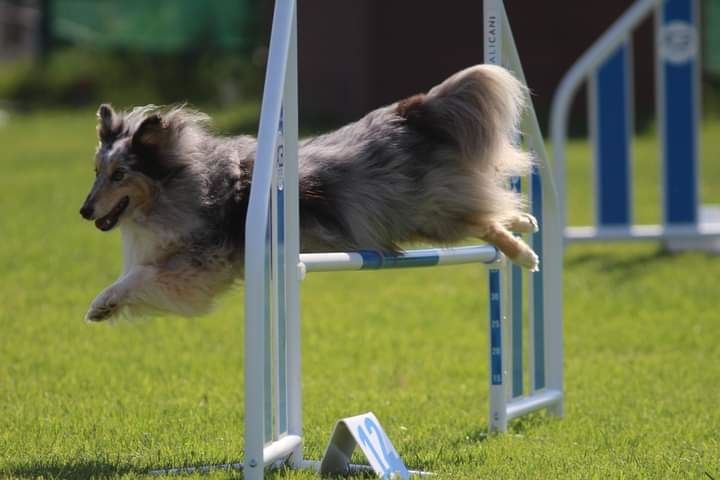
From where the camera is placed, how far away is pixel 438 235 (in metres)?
5.22

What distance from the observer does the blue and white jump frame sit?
402cm

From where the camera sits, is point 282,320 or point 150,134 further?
point 150,134

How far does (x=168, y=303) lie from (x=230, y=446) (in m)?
0.77

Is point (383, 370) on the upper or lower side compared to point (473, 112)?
lower

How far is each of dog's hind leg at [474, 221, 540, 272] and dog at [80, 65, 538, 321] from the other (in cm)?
6

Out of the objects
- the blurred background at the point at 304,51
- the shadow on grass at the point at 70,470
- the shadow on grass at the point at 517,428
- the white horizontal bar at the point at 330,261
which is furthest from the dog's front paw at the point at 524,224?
the blurred background at the point at 304,51

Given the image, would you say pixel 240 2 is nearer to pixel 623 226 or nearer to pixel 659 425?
pixel 623 226

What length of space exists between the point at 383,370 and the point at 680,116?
472 centimetres

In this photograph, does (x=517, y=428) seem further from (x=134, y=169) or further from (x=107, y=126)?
(x=107, y=126)

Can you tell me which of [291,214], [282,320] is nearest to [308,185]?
[291,214]

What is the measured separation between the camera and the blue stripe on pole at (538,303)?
232 inches

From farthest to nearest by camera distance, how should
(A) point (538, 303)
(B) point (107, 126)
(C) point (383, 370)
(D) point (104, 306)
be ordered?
(C) point (383, 370) → (A) point (538, 303) → (B) point (107, 126) → (D) point (104, 306)

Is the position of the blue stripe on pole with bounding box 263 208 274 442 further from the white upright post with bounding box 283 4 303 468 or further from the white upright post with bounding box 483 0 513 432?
the white upright post with bounding box 483 0 513 432

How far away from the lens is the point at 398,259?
15.8 ft
